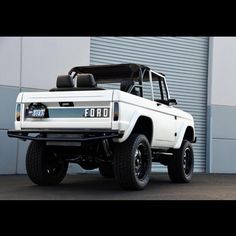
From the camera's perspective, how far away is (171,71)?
13867 mm

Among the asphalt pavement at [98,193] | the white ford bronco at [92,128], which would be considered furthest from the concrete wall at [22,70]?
the white ford bronco at [92,128]

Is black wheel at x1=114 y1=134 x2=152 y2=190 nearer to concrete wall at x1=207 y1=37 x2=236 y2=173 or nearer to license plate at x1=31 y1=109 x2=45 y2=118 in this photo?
license plate at x1=31 y1=109 x2=45 y2=118

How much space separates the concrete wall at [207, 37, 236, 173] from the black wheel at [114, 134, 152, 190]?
701cm

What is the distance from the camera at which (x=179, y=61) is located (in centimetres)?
1405

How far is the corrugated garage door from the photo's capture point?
42.8 feet

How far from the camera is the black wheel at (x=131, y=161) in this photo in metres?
7.12

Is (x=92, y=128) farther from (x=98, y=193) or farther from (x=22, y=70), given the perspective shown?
→ (x=22, y=70)

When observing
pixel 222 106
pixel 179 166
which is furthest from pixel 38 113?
pixel 222 106

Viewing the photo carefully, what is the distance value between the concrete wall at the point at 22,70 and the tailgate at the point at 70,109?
3376 millimetres

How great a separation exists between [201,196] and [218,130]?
7.29m

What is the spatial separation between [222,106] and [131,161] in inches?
311

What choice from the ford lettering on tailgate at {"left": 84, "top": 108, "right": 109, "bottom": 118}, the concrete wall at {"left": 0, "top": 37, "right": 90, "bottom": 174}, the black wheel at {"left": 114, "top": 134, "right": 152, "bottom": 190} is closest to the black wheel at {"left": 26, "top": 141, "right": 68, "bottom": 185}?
the ford lettering on tailgate at {"left": 84, "top": 108, "right": 109, "bottom": 118}
